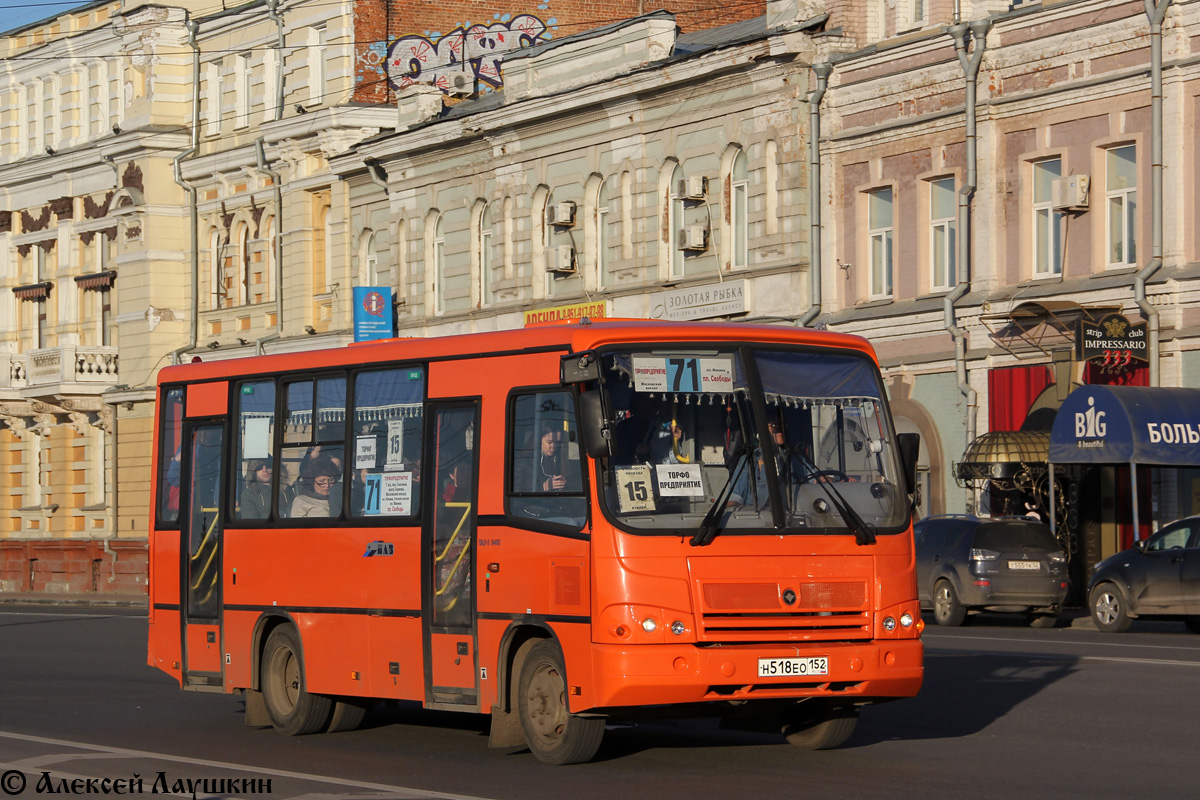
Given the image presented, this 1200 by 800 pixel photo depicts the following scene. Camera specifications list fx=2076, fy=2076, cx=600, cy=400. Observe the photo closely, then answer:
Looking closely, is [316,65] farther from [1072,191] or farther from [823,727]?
[823,727]

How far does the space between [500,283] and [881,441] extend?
31.8 meters

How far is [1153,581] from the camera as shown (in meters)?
26.2

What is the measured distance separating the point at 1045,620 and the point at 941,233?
27.4 ft

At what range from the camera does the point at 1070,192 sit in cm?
3153

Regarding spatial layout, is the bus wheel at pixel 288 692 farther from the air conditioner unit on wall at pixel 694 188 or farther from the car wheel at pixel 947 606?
the air conditioner unit on wall at pixel 694 188

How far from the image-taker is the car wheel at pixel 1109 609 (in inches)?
1057

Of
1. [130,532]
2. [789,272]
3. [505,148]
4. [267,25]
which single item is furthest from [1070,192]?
[130,532]

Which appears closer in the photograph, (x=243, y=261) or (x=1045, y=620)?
(x=1045, y=620)

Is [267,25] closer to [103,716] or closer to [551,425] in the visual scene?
[103,716]

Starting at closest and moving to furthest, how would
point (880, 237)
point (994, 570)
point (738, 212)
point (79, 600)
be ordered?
1. point (994, 570)
2. point (880, 237)
3. point (738, 212)
4. point (79, 600)

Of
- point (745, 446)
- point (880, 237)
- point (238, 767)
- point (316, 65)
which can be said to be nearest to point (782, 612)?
point (745, 446)

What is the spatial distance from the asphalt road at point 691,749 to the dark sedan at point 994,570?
7362 millimetres

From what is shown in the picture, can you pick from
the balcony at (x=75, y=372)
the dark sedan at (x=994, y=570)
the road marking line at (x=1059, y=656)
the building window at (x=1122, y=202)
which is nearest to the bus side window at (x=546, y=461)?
the road marking line at (x=1059, y=656)

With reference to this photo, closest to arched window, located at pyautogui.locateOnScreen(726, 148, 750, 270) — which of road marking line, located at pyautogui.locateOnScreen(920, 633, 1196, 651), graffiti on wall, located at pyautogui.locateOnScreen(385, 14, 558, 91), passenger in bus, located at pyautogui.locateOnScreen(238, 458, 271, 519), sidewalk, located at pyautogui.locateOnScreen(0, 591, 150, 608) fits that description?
graffiti on wall, located at pyautogui.locateOnScreen(385, 14, 558, 91)
